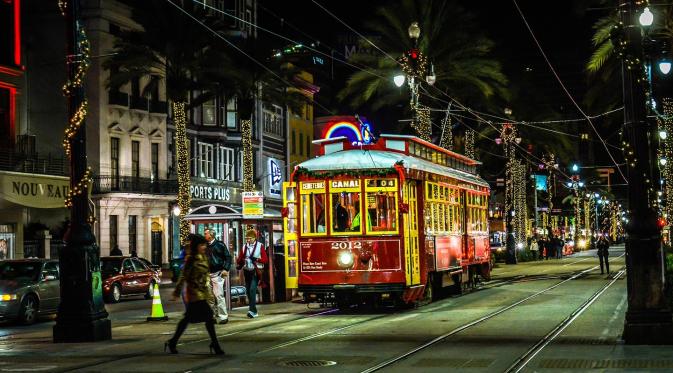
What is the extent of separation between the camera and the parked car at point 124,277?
110 feet

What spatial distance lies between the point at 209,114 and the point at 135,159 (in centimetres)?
796

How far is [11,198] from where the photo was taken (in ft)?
131

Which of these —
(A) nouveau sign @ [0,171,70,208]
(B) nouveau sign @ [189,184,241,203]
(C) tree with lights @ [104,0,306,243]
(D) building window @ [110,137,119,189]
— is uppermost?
(C) tree with lights @ [104,0,306,243]

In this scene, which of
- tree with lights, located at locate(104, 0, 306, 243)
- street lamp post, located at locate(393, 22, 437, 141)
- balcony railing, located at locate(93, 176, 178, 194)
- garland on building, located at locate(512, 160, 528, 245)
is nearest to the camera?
street lamp post, located at locate(393, 22, 437, 141)

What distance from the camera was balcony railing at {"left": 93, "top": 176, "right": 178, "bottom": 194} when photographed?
52.6m

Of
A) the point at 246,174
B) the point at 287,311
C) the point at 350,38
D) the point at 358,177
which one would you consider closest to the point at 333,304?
the point at 287,311

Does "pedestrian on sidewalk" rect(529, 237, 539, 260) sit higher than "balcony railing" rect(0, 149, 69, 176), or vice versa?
"balcony railing" rect(0, 149, 69, 176)

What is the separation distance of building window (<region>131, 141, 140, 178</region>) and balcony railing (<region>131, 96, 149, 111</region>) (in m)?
1.93

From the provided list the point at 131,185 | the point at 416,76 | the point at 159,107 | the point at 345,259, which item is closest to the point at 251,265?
the point at 345,259

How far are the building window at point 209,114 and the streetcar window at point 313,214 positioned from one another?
4006cm

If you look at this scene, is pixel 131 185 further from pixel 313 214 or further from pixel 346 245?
pixel 346 245

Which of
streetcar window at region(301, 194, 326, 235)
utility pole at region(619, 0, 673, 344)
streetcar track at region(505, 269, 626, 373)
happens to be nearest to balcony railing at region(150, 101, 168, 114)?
streetcar track at region(505, 269, 626, 373)

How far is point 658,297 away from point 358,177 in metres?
8.56

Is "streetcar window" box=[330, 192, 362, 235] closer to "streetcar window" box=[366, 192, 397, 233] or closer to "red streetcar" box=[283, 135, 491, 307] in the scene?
"red streetcar" box=[283, 135, 491, 307]
